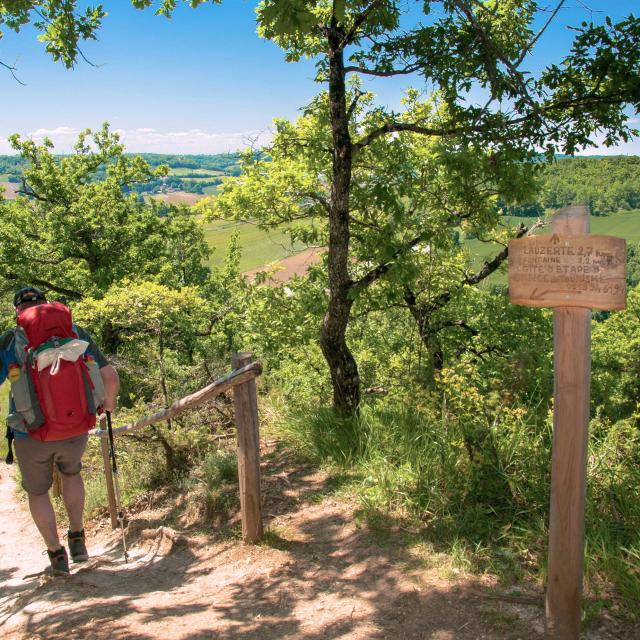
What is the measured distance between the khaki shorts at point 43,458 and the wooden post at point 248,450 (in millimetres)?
1056

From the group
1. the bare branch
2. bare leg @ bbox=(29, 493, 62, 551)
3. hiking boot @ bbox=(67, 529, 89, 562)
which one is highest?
the bare branch

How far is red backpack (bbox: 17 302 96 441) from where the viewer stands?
3451 mm

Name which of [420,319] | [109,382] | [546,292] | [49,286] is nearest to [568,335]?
[546,292]

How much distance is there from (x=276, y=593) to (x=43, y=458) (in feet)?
5.70

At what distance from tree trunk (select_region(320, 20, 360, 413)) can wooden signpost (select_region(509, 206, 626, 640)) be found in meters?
2.91

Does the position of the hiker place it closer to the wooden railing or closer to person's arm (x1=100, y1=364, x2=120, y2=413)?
person's arm (x1=100, y1=364, x2=120, y2=413)

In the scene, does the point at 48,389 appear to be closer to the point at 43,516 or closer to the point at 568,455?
the point at 43,516

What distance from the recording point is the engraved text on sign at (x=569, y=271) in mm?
2420

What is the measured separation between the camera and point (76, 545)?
4133 millimetres

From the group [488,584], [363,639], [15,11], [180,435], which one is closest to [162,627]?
[363,639]

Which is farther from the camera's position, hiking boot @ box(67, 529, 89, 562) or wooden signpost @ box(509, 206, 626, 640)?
hiking boot @ box(67, 529, 89, 562)

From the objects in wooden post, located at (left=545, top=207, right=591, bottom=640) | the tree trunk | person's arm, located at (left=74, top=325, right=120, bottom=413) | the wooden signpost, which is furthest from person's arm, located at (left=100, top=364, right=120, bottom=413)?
wooden post, located at (left=545, top=207, right=591, bottom=640)

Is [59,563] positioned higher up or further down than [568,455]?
further down

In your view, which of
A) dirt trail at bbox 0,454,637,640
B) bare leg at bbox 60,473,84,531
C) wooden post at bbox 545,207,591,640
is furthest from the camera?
bare leg at bbox 60,473,84,531
